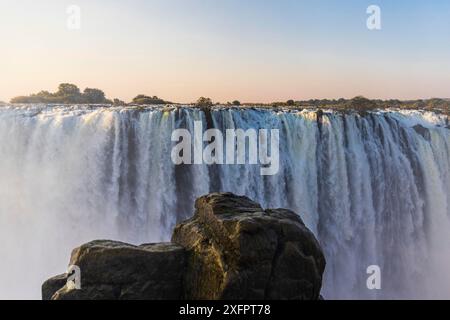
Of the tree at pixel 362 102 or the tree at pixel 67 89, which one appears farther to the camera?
the tree at pixel 67 89

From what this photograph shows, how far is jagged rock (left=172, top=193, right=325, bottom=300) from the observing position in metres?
6.93

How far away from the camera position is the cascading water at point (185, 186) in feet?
58.1

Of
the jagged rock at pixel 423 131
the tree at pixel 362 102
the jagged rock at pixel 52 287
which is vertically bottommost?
the jagged rock at pixel 52 287

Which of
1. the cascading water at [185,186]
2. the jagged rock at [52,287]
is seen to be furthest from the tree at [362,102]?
the jagged rock at [52,287]

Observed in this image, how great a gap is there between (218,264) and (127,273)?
1674 millimetres

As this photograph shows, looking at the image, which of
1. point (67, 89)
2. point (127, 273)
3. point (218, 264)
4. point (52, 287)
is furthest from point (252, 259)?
point (67, 89)

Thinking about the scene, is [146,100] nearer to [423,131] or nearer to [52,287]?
[423,131]

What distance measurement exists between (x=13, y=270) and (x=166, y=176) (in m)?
7.92

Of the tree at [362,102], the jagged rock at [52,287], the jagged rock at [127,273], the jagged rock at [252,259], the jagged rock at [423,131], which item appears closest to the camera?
the jagged rock at [252,259]

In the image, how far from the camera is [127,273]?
296 inches

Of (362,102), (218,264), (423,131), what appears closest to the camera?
(218,264)

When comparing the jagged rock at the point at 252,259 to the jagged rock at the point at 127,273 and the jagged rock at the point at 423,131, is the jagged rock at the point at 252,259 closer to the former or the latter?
the jagged rock at the point at 127,273

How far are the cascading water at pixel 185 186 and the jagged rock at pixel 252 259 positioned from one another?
10.2 meters

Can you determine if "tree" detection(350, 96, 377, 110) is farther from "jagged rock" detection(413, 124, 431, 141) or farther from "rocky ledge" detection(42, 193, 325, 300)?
"rocky ledge" detection(42, 193, 325, 300)
